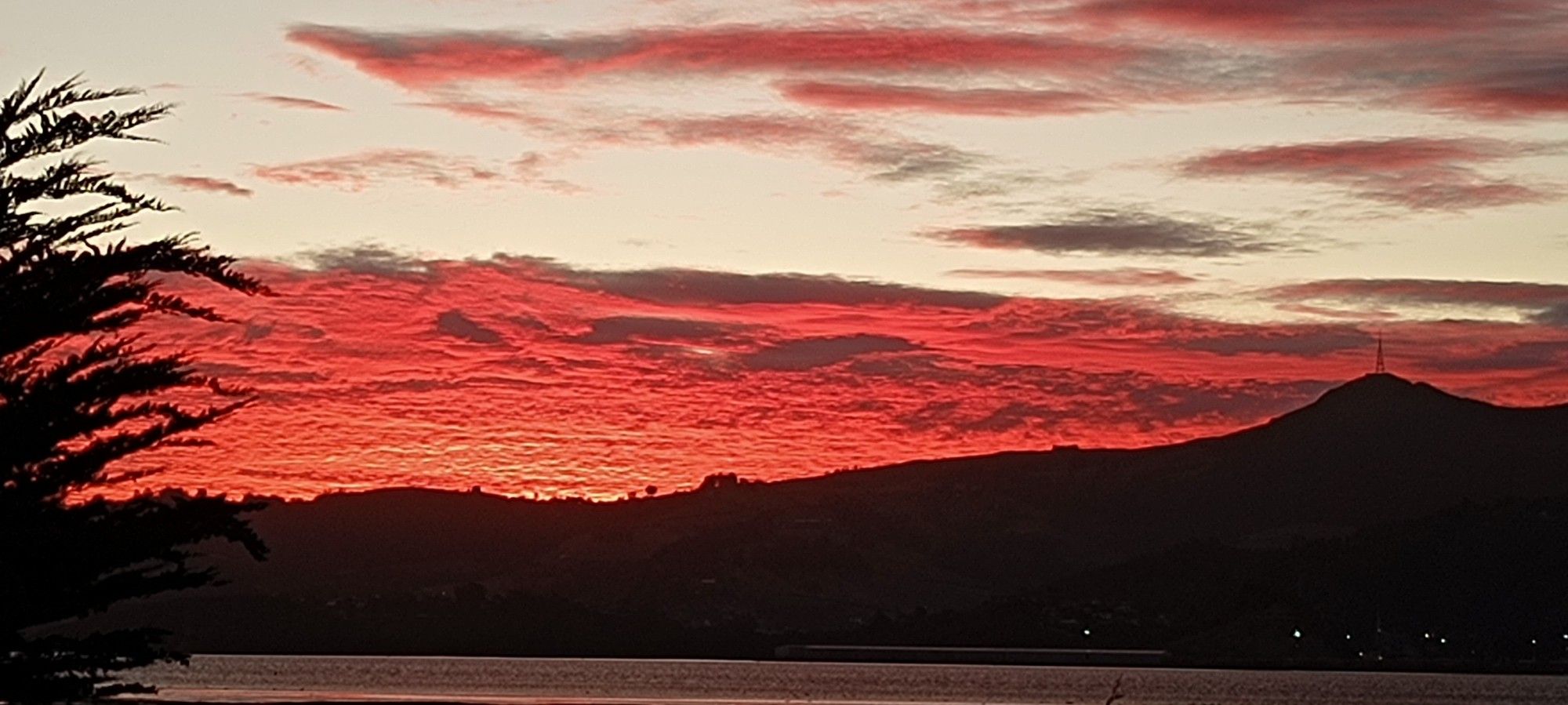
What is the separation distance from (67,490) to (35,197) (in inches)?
145

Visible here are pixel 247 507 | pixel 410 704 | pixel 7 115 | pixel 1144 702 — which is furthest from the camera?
pixel 1144 702

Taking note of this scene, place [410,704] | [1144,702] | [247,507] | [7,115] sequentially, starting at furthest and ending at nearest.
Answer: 1. [1144,702]
2. [247,507]
3. [7,115]
4. [410,704]

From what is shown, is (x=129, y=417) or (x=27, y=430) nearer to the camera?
(x=27, y=430)

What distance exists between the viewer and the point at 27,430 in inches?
987

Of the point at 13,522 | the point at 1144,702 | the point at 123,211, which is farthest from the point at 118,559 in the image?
the point at 1144,702

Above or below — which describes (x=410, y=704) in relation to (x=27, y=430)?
below

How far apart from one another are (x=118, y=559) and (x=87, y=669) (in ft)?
5.10

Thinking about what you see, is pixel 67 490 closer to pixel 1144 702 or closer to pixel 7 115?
pixel 7 115

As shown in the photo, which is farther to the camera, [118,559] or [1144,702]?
[1144,702]

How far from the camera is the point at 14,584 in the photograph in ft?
78.2

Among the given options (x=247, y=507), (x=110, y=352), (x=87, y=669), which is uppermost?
(x=110, y=352)

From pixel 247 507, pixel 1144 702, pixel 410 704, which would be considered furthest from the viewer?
pixel 1144 702

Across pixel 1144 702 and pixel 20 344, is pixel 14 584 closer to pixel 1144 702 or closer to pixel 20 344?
pixel 20 344

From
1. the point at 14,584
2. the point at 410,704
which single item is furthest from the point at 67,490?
the point at 410,704
